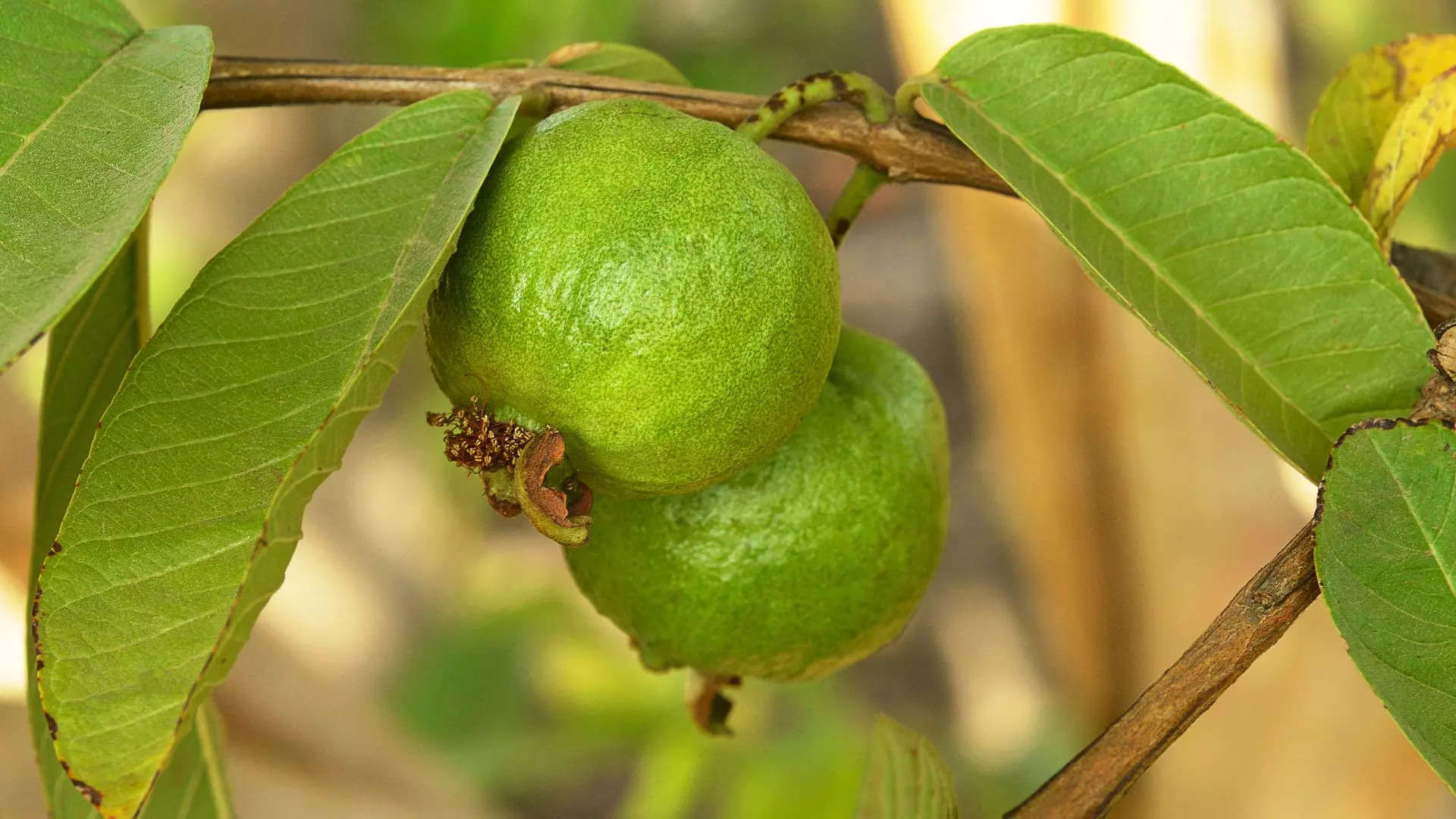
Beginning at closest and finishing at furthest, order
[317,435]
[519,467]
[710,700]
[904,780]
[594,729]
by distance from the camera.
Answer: [317,435], [519,467], [904,780], [710,700], [594,729]

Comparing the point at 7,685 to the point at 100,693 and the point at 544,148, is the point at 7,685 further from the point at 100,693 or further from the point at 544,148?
the point at 544,148

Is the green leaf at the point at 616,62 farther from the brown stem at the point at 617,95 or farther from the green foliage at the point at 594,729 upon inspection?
the green foliage at the point at 594,729

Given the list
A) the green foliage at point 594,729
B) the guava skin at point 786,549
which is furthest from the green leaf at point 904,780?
the green foliage at point 594,729

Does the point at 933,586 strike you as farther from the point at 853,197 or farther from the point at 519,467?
the point at 519,467

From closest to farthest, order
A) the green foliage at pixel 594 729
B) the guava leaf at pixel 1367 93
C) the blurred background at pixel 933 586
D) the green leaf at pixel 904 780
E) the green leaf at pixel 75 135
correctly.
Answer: the green leaf at pixel 75 135
the green leaf at pixel 904 780
the guava leaf at pixel 1367 93
the blurred background at pixel 933 586
the green foliage at pixel 594 729

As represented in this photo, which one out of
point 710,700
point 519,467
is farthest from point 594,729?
point 519,467

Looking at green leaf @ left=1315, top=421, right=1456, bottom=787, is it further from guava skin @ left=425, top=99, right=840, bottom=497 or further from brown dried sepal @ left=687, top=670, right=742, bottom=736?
brown dried sepal @ left=687, top=670, right=742, bottom=736
